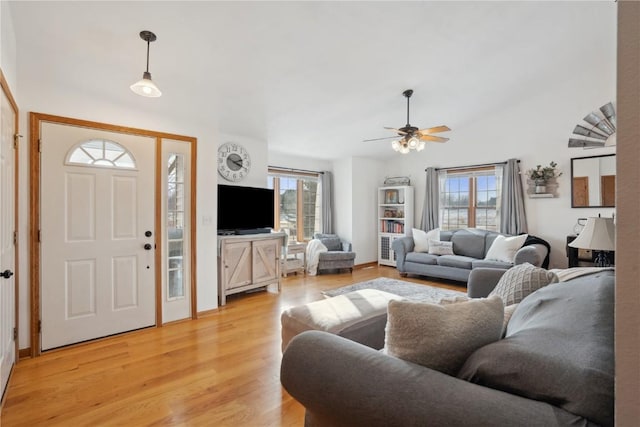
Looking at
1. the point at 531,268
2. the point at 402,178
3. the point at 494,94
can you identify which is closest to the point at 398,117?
the point at 494,94

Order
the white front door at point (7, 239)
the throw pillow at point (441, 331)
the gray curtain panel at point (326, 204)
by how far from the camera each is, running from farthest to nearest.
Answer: the gray curtain panel at point (326, 204)
the white front door at point (7, 239)
the throw pillow at point (441, 331)

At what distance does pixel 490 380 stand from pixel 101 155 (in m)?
3.40

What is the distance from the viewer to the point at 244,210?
15.1 feet

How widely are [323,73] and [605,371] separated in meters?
3.44

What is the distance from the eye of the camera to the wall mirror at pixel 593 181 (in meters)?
4.50

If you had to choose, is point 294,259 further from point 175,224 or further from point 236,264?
point 175,224

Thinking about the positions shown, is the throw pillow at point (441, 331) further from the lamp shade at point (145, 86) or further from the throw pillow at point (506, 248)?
the throw pillow at point (506, 248)

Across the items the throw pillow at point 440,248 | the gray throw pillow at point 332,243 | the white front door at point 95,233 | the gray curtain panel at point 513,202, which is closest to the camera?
the white front door at point 95,233

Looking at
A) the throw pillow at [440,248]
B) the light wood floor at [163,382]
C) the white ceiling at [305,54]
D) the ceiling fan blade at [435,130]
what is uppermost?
the white ceiling at [305,54]

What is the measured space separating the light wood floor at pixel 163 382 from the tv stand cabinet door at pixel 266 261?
3.87 feet

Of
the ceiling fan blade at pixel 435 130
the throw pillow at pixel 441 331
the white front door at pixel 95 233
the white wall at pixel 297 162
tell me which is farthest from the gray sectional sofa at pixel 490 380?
the white wall at pixel 297 162

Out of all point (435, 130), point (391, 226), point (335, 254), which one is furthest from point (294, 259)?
point (435, 130)

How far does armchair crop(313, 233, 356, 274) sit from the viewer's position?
5.90 m

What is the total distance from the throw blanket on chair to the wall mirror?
13.4 feet
